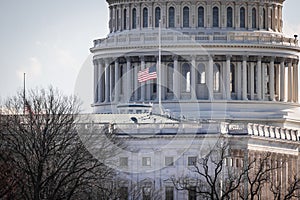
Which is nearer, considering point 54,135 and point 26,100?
point 54,135

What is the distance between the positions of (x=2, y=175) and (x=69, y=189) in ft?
40.3

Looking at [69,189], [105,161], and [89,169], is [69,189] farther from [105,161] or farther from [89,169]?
[105,161]

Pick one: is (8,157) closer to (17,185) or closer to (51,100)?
(17,185)

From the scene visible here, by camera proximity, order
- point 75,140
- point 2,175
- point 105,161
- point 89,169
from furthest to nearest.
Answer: point 105,161
point 75,140
point 89,169
point 2,175

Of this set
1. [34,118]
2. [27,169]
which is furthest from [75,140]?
[27,169]

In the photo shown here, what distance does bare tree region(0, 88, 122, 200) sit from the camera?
552ft

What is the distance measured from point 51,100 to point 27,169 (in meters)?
13.8

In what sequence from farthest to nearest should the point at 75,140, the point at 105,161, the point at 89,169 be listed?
the point at 105,161, the point at 75,140, the point at 89,169

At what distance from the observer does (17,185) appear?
166750 millimetres

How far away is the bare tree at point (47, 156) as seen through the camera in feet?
552

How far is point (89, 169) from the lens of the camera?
172875mm

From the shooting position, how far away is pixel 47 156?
563ft

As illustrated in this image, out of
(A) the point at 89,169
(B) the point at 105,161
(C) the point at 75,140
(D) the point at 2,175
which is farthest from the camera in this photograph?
(B) the point at 105,161

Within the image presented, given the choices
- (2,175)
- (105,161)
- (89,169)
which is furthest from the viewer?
(105,161)
